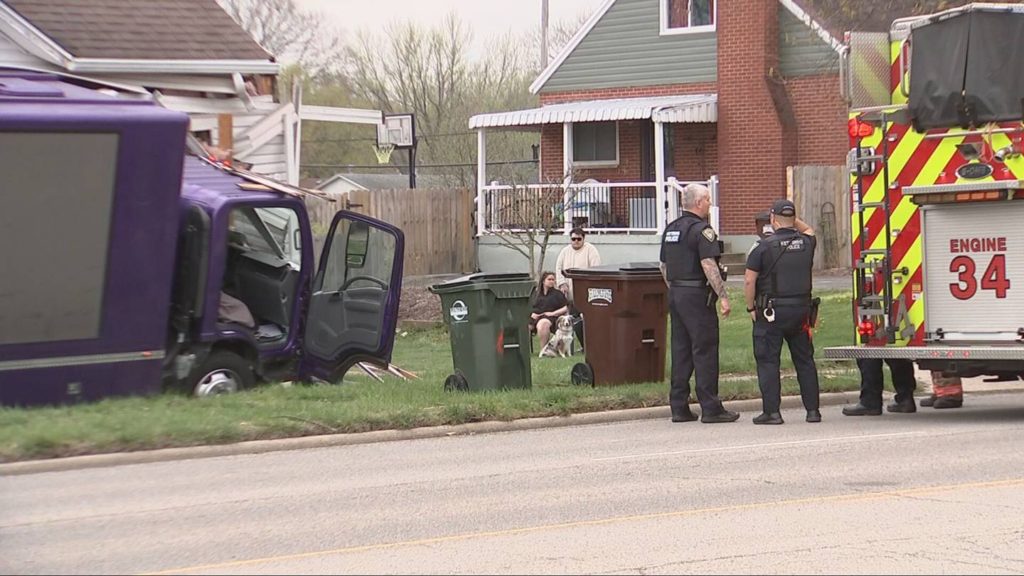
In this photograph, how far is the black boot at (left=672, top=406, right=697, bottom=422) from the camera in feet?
40.5

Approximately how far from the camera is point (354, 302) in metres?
14.4

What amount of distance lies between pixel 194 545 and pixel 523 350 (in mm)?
6096

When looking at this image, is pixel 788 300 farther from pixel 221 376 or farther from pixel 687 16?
pixel 687 16

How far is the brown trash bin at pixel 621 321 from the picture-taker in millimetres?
13305

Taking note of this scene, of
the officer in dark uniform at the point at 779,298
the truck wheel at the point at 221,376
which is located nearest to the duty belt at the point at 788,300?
the officer in dark uniform at the point at 779,298

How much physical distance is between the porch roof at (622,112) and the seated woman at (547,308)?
9.98 meters

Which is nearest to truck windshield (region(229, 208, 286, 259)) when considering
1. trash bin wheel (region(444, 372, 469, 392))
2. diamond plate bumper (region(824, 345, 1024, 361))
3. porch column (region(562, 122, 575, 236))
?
trash bin wheel (region(444, 372, 469, 392))

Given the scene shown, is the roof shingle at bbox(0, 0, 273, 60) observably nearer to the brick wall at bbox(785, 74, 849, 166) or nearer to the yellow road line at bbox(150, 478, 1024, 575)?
the brick wall at bbox(785, 74, 849, 166)

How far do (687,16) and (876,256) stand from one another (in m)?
19.2

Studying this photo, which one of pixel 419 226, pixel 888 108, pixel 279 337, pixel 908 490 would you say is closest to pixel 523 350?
pixel 279 337

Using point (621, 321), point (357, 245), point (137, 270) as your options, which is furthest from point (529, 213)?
point (137, 270)

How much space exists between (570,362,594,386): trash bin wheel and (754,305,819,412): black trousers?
6.38 feet

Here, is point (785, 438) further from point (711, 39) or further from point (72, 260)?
point (711, 39)

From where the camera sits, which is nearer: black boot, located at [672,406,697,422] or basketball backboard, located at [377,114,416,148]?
black boot, located at [672,406,697,422]
